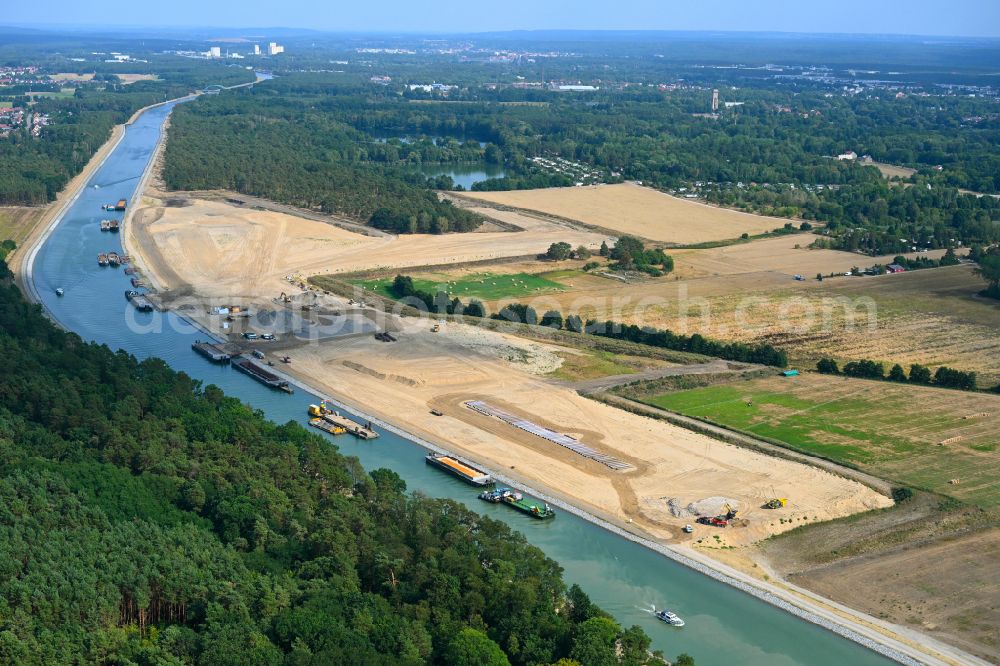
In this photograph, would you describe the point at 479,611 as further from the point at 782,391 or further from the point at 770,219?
the point at 770,219

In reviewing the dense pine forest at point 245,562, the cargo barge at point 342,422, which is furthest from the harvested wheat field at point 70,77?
the dense pine forest at point 245,562

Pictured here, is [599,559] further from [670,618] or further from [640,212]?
[640,212]

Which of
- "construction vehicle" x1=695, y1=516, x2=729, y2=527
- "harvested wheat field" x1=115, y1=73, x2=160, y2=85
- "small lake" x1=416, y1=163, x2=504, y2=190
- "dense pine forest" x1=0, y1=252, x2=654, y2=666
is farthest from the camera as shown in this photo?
"harvested wheat field" x1=115, y1=73, x2=160, y2=85

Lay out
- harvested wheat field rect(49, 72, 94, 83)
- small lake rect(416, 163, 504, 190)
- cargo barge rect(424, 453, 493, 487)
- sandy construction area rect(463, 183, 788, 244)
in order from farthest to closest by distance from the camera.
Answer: harvested wheat field rect(49, 72, 94, 83) → small lake rect(416, 163, 504, 190) → sandy construction area rect(463, 183, 788, 244) → cargo barge rect(424, 453, 493, 487)

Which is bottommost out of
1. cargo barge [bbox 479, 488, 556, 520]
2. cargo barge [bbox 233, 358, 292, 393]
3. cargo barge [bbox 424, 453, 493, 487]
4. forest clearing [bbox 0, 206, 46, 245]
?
cargo barge [bbox 479, 488, 556, 520]

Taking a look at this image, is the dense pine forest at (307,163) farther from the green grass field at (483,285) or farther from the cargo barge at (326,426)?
the cargo barge at (326,426)

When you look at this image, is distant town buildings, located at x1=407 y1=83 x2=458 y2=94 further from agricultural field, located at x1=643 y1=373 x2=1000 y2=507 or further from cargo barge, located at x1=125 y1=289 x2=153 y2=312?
agricultural field, located at x1=643 y1=373 x2=1000 y2=507

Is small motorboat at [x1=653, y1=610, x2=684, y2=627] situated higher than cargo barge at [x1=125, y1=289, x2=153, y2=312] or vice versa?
cargo barge at [x1=125, y1=289, x2=153, y2=312]

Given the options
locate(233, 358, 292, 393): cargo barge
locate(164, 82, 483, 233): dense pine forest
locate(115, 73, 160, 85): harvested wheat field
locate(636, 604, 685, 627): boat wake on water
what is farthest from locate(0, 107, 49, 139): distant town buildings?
locate(636, 604, 685, 627): boat wake on water
